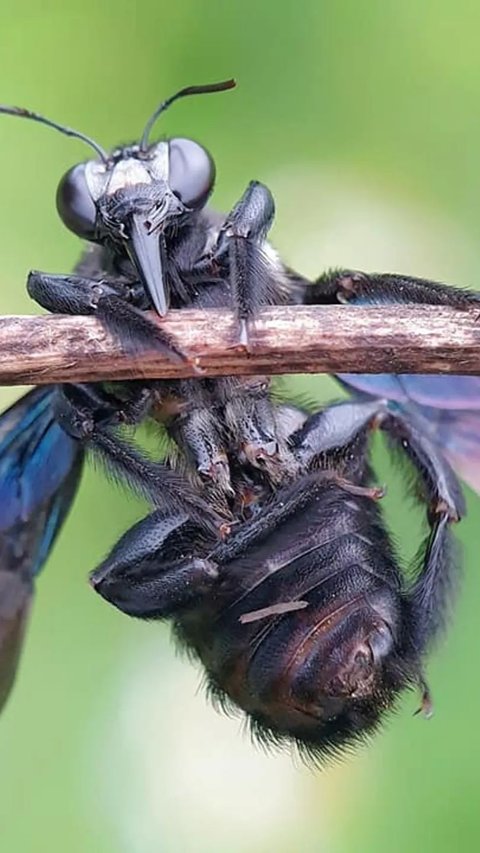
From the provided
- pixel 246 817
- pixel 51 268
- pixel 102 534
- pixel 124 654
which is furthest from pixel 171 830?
pixel 51 268

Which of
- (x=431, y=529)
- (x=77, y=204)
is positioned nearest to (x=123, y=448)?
(x=77, y=204)

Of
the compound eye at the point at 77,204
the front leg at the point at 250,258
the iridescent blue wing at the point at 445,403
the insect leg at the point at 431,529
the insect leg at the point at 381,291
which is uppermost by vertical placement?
the compound eye at the point at 77,204

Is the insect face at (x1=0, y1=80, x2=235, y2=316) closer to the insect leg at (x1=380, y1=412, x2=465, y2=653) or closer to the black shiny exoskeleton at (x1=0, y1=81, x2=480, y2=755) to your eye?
the black shiny exoskeleton at (x1=0, y1=81, x2=480, y2=755)

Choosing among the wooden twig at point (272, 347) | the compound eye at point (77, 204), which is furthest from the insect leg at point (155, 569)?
the compound eye at point (77, 204)

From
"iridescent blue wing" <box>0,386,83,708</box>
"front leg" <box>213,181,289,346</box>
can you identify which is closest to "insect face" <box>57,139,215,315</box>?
"front leg" <box>213,181,289,346</box>

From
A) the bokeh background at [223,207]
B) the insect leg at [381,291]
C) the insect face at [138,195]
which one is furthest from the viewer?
the bokeh background at [223,207]

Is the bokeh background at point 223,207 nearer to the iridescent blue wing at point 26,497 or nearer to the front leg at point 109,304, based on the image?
the iridescent blue wing at point 26,497

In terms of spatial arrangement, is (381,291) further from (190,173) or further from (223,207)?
(223,207)
